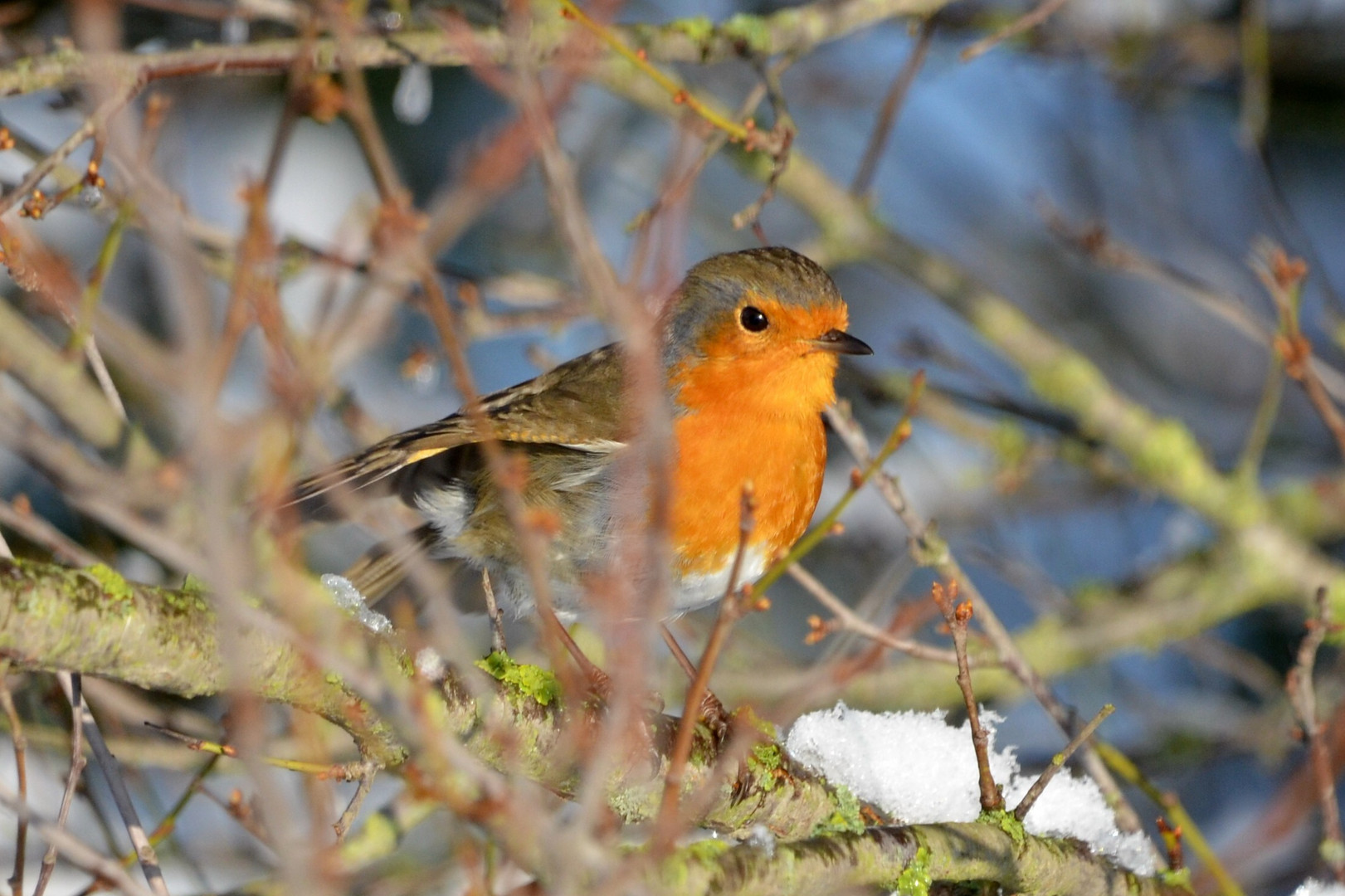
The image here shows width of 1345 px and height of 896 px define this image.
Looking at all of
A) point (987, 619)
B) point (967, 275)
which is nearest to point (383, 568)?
point (987, 619)

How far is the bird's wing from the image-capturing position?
3.31m

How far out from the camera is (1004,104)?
7.79 meters

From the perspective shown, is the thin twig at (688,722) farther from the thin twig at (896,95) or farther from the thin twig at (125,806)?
the thin twig at (896,95)

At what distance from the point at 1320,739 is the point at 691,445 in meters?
1.63

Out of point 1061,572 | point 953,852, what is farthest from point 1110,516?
point 953,852

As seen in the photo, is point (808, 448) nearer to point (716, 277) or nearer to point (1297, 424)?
point (716, 277)

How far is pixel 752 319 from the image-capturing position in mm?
3840

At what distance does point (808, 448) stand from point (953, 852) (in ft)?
4.69

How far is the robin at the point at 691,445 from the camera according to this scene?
139 inches

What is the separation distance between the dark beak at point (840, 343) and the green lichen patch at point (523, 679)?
1401 millimetres

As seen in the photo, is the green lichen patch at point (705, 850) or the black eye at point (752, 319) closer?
the green lichen patch at point (705, 850)

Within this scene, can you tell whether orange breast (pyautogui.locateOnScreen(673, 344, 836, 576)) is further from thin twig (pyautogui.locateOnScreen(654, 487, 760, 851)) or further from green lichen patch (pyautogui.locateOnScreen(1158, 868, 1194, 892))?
thin twig (pyautogui.locateOnScreen(654, 487, 760, 851))

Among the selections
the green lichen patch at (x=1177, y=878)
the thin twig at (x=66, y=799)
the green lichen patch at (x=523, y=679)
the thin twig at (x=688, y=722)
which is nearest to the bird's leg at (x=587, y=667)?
the green lichen patch at (x=523, y=679)

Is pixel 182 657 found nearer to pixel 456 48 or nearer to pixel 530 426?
pixel 530 426
